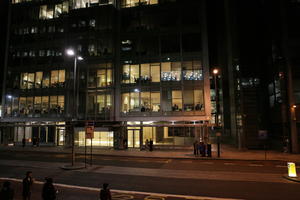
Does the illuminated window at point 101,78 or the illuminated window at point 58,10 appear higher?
the illuminated window at point 58,10

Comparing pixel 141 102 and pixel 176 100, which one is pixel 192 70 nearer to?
pixel 176 100

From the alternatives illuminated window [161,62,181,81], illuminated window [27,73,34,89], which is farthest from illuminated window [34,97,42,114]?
illuminated window [161,62,181,81]

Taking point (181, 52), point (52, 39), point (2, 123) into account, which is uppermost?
point (52, 39)

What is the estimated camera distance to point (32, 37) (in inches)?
1501

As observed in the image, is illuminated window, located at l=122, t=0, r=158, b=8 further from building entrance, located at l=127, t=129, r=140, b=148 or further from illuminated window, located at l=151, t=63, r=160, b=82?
building entrance, located at l=127, t=129, r=140, b=148

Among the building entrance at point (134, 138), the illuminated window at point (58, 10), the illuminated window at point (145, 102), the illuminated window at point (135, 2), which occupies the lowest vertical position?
the building entrance at point (134, 138)

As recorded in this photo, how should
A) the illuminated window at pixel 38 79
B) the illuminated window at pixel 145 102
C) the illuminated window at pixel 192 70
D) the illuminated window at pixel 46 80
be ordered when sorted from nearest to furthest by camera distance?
the illuminated window at pixel 192 70, the illuminated window at pixel 145 102, the illuminated window at pixel 46 80, the illuminated window at pixel 38 79

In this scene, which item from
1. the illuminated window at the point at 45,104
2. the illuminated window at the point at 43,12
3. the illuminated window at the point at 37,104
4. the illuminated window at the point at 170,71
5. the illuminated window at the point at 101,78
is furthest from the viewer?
the illuminated window at the point at 43,12

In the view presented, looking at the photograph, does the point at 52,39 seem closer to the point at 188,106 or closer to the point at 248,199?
the point at 188,106

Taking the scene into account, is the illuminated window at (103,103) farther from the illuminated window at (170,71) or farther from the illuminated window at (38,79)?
the illuminated window at (38,79)

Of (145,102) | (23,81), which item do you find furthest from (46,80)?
(145,102)

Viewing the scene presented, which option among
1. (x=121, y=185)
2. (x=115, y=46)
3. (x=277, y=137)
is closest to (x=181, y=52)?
(x=115, y=46)

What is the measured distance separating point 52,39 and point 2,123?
58.7 ft

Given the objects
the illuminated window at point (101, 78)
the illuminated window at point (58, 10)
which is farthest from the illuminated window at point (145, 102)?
the illuminated window at point (58, 10)
